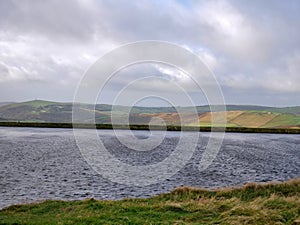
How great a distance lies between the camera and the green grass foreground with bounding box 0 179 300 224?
11695 millimetres

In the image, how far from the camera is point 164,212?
1331 cm

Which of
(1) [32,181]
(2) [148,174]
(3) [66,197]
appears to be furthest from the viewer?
(2) [148,174]

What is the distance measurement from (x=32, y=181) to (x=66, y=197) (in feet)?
18.6

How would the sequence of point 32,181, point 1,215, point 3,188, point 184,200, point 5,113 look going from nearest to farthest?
point 1,215, point 184,200, point 3,188, point 32,181, point 5,113

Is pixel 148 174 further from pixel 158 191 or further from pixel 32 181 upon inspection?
pixel 32 181

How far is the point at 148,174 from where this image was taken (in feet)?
86.6

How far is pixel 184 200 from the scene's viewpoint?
640 inches

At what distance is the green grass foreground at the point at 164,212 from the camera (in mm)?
11695

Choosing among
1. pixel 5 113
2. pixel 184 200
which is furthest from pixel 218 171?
pixel 5 113

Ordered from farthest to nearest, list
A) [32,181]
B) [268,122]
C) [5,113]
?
[5,113]
[268,122]
[32,181]

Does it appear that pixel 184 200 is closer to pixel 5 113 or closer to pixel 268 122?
pixel 268 122

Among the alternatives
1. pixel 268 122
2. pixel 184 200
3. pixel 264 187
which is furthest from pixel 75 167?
pixel 268 122

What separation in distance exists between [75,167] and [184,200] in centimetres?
1591

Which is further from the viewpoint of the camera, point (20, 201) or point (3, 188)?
point (3, 188)
